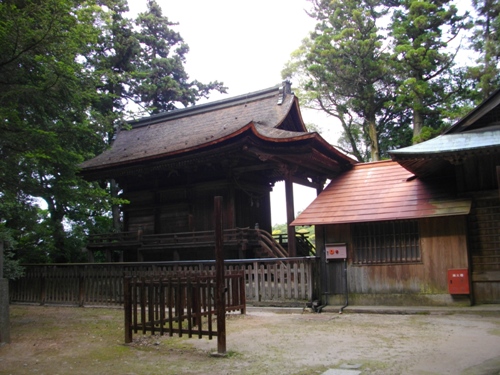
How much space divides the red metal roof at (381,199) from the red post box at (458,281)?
1.44 metres

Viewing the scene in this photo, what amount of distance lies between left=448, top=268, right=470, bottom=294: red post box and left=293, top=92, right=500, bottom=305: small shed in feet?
0.07

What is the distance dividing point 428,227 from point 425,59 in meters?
18.8

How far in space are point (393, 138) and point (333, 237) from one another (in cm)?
2031

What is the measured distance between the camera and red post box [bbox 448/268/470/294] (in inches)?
425

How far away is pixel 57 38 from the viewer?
9648 mm

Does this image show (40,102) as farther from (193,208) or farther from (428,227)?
(193,208)

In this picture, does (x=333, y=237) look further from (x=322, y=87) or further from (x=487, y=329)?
(x=322, y=87)

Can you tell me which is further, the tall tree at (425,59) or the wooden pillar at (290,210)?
the tall tree at (425,59)

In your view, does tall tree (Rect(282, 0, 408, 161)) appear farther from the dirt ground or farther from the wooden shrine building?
the dirt ground

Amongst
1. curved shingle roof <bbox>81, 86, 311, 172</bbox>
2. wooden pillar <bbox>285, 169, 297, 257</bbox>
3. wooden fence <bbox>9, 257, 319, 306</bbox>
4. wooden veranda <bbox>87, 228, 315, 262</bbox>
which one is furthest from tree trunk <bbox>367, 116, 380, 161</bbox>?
wooden fence <bbox>9, 257, 319, 306</bbox>

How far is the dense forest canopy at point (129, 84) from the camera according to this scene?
32.1 feet

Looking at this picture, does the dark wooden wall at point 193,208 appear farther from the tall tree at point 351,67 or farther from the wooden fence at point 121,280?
the tall tree at point 351,67

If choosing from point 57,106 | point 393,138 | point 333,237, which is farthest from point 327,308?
point 393,138

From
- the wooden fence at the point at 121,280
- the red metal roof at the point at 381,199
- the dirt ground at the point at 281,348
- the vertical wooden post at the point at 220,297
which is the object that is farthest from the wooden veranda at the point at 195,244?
the vertical wooden post at the point at 220,297
